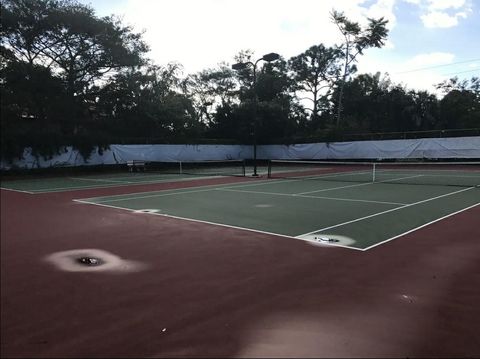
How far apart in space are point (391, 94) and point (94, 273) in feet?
111

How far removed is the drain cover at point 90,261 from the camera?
16.1ft

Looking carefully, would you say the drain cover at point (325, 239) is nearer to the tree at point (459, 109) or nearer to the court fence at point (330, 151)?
the court fence at point (330, 151)

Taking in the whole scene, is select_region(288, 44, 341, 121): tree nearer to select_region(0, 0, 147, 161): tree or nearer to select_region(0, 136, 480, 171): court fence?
select_region(0, 136, 480, 171): court fence

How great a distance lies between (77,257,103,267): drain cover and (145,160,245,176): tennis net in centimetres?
1649

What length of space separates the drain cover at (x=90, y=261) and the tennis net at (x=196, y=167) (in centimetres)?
1649

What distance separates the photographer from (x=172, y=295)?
3865 mm

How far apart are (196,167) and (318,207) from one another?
61.9 ft

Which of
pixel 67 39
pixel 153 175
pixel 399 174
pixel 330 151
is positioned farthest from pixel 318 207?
pixel 330 151

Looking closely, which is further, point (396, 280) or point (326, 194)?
point (326, 194)

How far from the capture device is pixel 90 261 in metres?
5.30

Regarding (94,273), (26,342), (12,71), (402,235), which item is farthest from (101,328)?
(402,235)

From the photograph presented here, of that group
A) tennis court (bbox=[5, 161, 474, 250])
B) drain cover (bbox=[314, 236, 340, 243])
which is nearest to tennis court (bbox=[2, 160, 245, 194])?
tennis court (bbox=[5, 161, 474, 250])

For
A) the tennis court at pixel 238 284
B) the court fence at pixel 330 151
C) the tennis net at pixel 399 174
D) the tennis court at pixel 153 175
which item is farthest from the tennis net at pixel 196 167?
the tennis court at pixel 238 284

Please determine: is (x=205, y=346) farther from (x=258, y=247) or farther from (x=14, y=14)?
(x=258, y=247)
